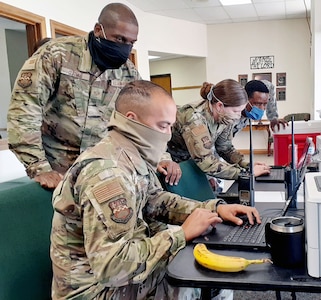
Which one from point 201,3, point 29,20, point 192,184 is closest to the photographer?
point 192,184

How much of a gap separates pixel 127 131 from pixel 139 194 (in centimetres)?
Result: 20

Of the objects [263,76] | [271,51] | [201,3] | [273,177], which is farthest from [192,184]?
[271,51]

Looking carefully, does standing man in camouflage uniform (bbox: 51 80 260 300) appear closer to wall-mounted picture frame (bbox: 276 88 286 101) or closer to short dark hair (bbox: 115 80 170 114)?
short dark hair (bbox: 115 80 170 114)

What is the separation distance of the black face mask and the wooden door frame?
1.94 m

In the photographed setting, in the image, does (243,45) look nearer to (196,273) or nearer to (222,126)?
(222,126)

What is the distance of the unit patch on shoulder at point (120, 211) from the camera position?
0.96 m

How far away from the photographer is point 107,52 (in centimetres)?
172

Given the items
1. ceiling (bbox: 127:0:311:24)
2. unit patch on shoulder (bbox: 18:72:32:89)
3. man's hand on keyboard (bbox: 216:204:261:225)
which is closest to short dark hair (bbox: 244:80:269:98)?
man's hand on keyboard (bbox: 216:204:261:225)

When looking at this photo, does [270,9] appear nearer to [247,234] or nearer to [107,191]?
[247,234]

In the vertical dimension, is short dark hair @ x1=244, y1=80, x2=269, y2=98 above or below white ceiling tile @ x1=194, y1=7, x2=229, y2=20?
below

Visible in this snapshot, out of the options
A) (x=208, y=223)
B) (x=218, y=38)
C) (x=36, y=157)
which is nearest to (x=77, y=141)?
(x=36, y=157)

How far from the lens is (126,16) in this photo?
5.47ft

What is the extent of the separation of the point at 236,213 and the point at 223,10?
6199mm

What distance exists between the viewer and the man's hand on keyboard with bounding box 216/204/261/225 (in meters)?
1.33
